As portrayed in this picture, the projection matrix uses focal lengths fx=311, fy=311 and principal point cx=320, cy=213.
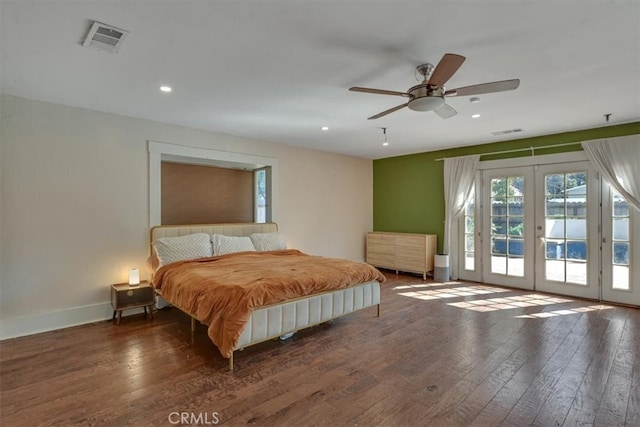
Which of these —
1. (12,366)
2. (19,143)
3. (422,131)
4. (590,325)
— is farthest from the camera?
(422,131)

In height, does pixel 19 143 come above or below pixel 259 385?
above

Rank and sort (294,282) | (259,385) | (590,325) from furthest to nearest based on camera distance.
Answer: (590,325), (294,282), (259,385)

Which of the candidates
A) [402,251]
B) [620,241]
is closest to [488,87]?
[620,241]

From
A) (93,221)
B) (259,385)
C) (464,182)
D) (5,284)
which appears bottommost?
(259,385)

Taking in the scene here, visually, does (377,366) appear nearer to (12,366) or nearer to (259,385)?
(259,385)

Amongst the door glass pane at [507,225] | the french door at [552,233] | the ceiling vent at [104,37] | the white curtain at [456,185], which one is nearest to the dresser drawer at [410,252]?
the white curtain at [456,185]

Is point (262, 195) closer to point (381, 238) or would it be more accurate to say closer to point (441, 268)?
point (381, 238)

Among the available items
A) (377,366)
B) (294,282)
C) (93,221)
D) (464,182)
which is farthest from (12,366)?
(464,182)

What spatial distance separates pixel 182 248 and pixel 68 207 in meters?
1.26

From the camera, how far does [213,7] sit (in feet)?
6.01

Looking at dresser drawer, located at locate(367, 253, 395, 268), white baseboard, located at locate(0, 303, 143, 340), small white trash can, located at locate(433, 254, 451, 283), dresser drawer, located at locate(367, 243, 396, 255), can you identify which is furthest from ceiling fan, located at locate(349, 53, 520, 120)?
dresser drawer, located at locate(367, 253, 395, 268)

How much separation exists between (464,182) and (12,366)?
20.3 ft

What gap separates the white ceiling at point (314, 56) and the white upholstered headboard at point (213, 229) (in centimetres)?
145

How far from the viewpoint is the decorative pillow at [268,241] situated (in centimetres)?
465
